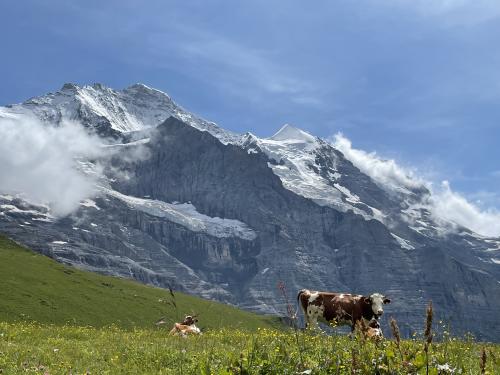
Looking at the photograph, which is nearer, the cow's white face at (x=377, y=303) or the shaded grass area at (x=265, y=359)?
the shaded grass area at (x=265, y=359)

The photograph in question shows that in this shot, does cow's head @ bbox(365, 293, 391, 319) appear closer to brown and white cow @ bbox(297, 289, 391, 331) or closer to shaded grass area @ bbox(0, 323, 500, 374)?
brown and white cow @ bbox(297, 289, 391, 331)

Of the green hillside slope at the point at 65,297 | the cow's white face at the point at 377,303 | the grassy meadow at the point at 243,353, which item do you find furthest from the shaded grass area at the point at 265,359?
the green hillside slope at the point at 65,297

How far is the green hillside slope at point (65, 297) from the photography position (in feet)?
396

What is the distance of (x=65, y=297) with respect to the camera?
140 metres

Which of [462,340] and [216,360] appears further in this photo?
[462,340]

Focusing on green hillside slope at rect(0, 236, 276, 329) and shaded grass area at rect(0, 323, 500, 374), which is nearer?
shaded grass area at rect(0, 323, 500, 374)

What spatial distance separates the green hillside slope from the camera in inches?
4756

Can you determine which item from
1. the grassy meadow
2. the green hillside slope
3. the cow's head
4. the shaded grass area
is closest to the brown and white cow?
the cow's head

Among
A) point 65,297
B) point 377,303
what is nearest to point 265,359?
point 377,303

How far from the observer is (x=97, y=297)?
155000 millimetres

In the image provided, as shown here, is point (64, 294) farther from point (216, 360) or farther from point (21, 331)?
point (216, 360)

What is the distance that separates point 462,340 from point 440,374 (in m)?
7.44

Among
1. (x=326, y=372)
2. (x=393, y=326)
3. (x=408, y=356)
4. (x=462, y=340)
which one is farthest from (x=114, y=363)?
(x=462, y=340)

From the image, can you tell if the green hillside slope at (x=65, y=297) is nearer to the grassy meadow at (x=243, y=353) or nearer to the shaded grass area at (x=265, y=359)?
the grassy meadow at (x=243, y=353)
